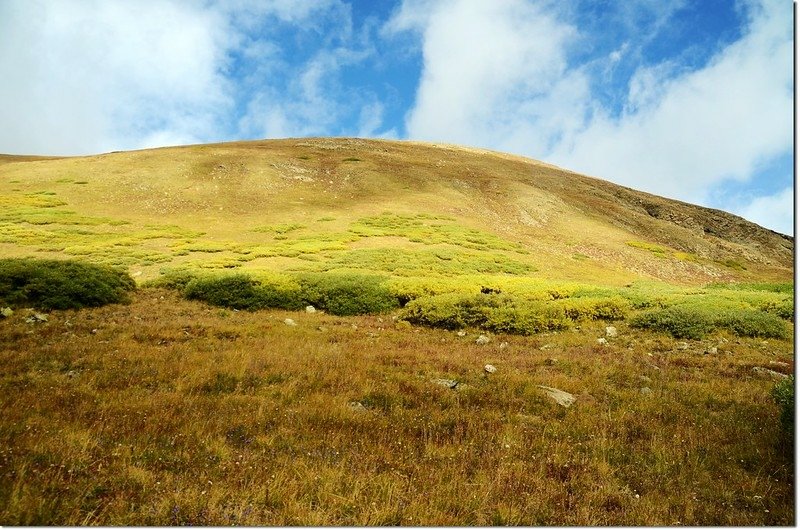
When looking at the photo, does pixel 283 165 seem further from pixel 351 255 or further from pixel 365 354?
pixel 365 354

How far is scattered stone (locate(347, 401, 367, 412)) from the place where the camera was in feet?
26.2

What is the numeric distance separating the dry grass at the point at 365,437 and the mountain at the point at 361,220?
690 inches

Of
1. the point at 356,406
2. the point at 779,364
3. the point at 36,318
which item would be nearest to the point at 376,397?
the point at 356,406

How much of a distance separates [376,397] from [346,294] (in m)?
11.9

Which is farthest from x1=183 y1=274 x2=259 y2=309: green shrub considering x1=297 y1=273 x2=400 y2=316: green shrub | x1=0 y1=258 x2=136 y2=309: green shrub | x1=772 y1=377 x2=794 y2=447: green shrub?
x1=772 y1=377 x2=794 y2=447: green shrub

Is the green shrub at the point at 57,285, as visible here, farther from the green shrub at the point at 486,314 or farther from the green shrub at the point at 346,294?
the green shrub at the point at 486,314

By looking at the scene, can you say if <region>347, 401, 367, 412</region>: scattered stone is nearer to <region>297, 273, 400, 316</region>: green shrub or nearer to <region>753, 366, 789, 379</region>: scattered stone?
<region>753, 366, 789, 379</region>: scattered stone

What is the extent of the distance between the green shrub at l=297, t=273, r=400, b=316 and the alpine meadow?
109 millimetres

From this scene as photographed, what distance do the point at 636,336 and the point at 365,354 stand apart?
34.0 feet

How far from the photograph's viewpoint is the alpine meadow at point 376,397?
16.7ft

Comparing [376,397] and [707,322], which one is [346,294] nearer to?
[376,397]

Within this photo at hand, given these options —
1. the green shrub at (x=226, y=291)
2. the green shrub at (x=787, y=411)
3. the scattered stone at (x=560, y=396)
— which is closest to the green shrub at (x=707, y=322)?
the green shrub at (x=787, y=411)

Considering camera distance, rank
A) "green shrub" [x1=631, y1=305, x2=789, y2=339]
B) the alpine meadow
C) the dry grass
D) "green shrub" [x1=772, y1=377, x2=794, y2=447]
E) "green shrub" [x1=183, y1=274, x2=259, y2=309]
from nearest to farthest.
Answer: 1. the dry grass
2. the alpine meadow
3. "green shrub" [x1=772, y1=377, x2=794, y2=447]
4. "green shrub" [x1=631, y1=305, x2=789, y2=339]
5. "green shrub" [x1=183, y1=274, x2=259, y2=309]

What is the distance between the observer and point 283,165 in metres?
65.9
